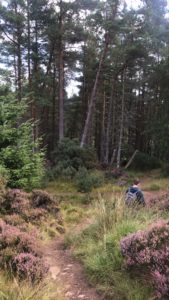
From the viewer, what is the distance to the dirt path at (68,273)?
4715mm

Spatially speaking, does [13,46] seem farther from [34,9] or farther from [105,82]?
[105,82]

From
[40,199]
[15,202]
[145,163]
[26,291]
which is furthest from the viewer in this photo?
[145,163]

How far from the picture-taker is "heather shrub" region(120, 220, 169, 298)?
13.3 ft

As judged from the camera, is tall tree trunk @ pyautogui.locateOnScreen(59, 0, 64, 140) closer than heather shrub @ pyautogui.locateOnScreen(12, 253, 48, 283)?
No

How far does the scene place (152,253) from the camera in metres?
4.50

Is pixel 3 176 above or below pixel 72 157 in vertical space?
above

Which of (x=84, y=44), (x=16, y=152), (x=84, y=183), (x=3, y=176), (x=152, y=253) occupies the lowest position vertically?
(x=84, y=183)

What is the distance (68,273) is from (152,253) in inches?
62.5

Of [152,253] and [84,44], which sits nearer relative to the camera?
[152,253]

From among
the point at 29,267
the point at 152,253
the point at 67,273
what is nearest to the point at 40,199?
the point at 67,273

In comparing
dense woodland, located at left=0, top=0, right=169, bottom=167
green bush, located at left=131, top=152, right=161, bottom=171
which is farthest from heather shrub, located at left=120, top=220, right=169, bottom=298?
green bush, located at left=131, top=152, right=161, bottom=171

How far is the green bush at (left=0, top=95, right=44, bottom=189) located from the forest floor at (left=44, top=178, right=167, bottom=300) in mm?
3815

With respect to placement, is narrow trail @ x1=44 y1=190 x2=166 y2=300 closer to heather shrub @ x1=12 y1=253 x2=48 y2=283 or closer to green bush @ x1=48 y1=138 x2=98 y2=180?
heather shrub @ x1=12 y1=253 x2=48 y2=283

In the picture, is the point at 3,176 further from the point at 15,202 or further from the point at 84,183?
the point at 84,183
